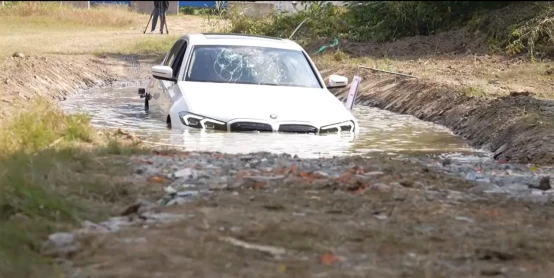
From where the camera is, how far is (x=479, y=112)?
1475cm

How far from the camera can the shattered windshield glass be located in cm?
1242

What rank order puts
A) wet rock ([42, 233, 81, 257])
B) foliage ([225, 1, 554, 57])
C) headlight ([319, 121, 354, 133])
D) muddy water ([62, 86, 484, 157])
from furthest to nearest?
1. foliage ([225, 1, 554, 57])
2. headlight ([319, 121, 354, 133])
3. muddy water ([62, 86, 484, 157])
4. wet rock ([42, 233, 81, 257])

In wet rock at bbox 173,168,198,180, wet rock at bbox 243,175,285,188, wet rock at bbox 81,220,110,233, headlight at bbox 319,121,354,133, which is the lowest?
headlight at bbox 319,121,354,133

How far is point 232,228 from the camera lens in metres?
6.13

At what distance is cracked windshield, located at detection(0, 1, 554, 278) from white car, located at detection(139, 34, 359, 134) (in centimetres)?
3

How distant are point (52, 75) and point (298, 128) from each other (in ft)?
32.7

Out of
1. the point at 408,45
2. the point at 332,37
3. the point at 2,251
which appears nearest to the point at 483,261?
the point at 2,251

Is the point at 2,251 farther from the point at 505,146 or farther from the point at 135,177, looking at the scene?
the point at 505,146

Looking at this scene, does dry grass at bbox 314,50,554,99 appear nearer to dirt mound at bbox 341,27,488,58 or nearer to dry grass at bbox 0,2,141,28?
dirt mound at bbox 341,27,488,58

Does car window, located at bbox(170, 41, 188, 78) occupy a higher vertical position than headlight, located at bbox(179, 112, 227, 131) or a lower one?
higher

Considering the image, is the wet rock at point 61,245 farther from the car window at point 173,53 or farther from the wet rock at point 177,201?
the car window at point 173,53

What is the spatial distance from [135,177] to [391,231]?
240 centimetres

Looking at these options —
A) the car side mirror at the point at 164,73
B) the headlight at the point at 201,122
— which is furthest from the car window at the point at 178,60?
the headlight at the point at 201,122

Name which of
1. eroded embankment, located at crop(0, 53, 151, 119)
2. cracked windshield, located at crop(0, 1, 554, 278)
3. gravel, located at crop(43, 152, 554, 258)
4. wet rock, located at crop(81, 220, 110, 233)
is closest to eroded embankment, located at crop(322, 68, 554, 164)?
cracked windshield, located at crop(0, 1, 554, 278)
